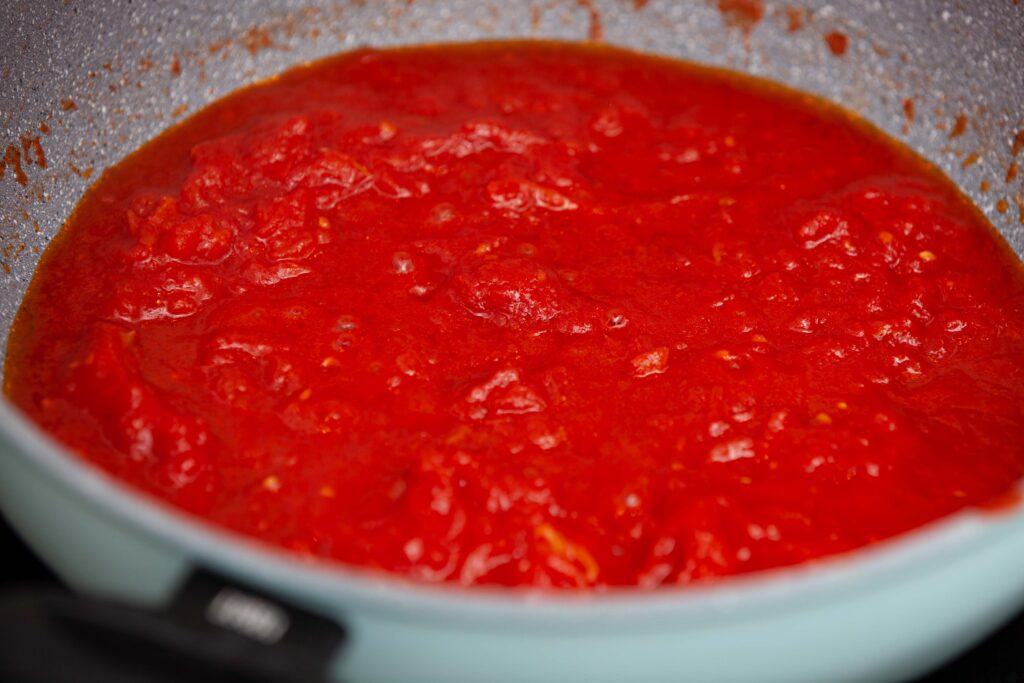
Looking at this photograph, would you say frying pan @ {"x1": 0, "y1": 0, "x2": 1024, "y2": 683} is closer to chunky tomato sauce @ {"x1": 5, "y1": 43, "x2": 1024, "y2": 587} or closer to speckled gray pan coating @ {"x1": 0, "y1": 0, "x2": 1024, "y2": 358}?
speckled gray pan coating @ {"x1": 0, "y1": 0, "x2": 1024, "y2": 358}

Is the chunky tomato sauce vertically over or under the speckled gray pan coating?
under

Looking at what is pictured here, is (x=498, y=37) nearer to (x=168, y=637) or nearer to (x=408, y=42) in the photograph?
(x=408, y=42)

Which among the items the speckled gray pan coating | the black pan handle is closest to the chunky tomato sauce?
the speckled gray pan coating

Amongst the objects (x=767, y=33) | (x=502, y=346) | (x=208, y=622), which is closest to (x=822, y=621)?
(x=208, y=622)

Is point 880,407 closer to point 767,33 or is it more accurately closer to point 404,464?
point 404,464

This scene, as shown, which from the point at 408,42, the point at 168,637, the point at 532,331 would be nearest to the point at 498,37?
the point at 408,42
